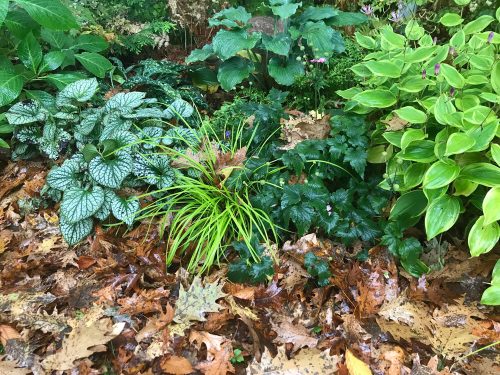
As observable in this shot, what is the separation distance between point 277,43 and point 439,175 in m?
1.73

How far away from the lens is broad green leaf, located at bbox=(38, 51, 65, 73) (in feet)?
9.90

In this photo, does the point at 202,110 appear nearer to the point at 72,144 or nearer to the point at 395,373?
the point at 72,144

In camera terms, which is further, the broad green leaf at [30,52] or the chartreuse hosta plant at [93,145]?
the broad green leaf at [30,52]

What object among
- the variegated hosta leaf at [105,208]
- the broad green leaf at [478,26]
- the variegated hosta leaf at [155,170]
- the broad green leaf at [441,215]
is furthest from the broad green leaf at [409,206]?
the variegated hosta leaf at [105,208]

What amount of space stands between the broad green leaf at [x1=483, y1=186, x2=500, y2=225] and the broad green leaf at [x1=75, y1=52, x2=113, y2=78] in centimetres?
266

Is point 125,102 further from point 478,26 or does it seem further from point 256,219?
point 478,26

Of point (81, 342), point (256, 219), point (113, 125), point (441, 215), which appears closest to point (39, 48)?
point (113, 125)

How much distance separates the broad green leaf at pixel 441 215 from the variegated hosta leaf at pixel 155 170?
1.44 meters

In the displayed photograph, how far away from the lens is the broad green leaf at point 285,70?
127 inches

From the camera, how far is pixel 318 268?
2.12m

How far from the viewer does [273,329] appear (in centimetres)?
194

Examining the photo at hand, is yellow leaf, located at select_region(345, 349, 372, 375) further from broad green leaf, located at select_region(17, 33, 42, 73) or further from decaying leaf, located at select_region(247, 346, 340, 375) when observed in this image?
broad green leaf, located at select_region(17, 33, 42, 73)

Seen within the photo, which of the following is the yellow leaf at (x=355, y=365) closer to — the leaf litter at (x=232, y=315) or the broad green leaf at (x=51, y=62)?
the leaf litter at (x=232, y=315)

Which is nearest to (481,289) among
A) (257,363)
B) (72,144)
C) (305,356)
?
(305,356)
